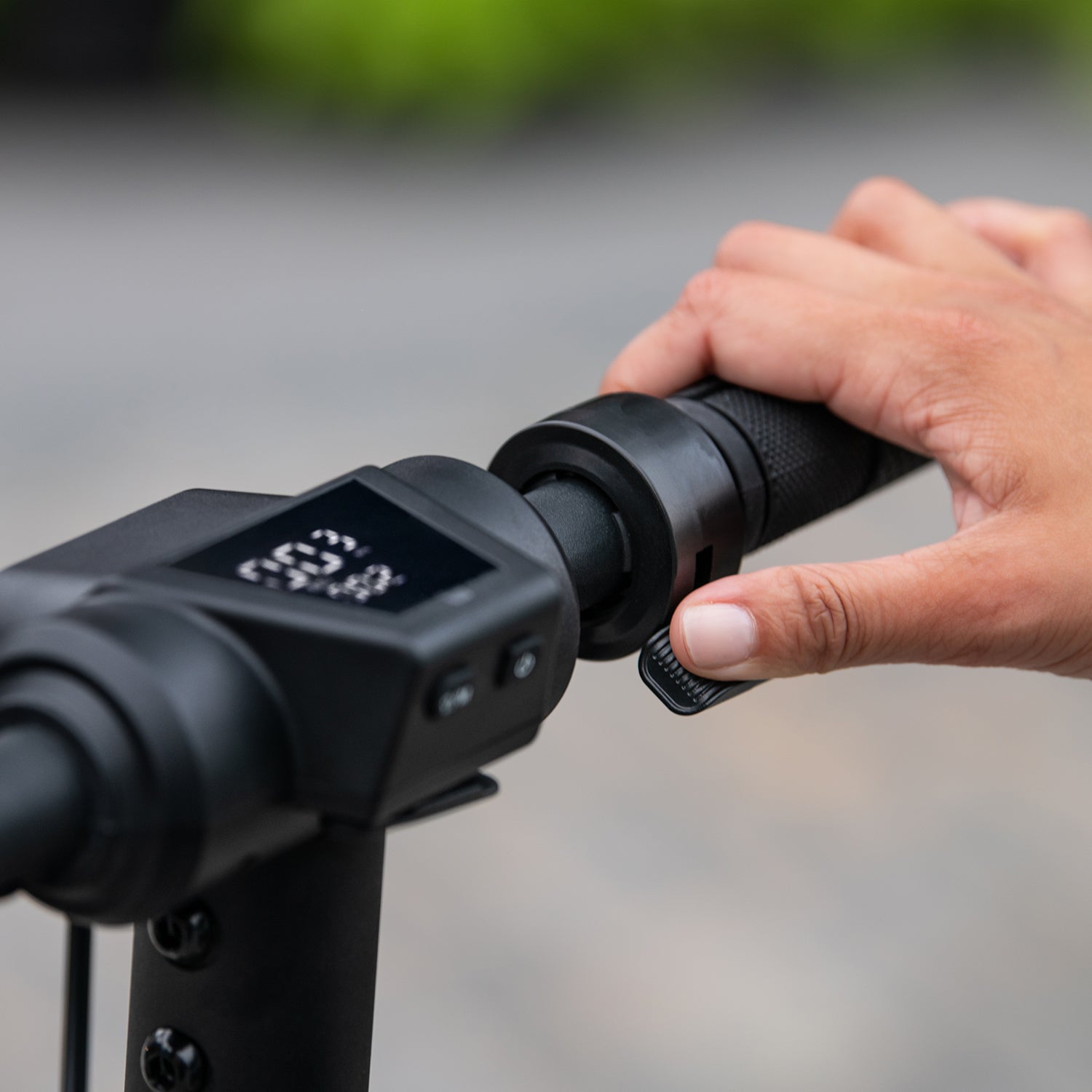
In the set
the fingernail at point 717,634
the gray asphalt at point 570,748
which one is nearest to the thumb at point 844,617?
the fingernail at point 717,634

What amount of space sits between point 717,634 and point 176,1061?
0.88ft

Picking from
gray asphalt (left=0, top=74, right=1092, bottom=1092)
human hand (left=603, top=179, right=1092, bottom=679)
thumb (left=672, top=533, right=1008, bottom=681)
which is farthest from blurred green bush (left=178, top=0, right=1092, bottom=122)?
thumb (left=672, top=533, right=1008, bottom=681)

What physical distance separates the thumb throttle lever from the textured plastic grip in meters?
0.10

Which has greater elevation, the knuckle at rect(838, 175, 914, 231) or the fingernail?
the knuckle at rect(838, 175, 914, 231)

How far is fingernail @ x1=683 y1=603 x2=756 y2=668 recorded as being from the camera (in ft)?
2.11

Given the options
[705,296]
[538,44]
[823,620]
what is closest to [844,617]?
[823,620]

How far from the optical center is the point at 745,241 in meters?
1.03

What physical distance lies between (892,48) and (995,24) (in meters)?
0.43

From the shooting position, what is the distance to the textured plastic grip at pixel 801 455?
0.75m

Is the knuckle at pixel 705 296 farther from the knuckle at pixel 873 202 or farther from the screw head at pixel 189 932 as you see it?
the screw head at pixel 189 932

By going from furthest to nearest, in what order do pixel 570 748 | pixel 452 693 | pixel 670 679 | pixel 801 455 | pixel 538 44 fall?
pixel 538 44 → pixel 570 748 → pixel 801 455 → pixel 670 679 → pixel 452 693

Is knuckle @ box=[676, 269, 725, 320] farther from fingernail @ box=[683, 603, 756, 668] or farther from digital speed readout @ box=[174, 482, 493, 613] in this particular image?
digital speed readout @ box=[174, 482, 493, 613]

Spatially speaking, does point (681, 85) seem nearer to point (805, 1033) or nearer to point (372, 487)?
point (805, 1033)

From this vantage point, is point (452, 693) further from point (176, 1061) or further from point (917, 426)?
point (917, 426)
